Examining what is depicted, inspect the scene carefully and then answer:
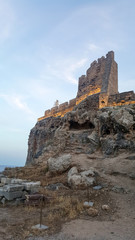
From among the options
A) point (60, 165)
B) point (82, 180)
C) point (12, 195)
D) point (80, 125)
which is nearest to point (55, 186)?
point (82, 180)

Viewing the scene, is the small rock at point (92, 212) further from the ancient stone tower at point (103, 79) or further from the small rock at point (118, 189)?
the ancient stone tower at point (103, 79)

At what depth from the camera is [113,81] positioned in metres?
20.5

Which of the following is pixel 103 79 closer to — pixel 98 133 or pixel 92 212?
pixel 98 133

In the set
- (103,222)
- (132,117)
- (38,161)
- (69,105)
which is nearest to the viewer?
(103,222)

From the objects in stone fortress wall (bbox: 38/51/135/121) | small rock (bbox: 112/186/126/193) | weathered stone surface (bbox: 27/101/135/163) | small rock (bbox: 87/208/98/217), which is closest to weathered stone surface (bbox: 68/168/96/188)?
small rock (bbox: 112/186/126/193)

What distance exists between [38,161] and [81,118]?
683 centimetres

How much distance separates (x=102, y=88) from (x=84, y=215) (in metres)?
16.6

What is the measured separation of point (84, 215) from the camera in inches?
204

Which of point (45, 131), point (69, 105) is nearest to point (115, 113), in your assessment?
point (69, 105)

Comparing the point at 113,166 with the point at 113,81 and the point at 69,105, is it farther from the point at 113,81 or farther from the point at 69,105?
the point at 69,105

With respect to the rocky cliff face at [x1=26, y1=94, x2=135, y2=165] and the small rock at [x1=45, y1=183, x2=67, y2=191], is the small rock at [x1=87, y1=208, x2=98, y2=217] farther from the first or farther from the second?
the rocky cliff face at [x1=26, y1=94, x2=135, y2=165]

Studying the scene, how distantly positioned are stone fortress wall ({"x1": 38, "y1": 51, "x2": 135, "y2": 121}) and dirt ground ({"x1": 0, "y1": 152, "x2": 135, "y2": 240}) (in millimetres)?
9187

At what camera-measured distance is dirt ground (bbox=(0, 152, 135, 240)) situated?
3.97m

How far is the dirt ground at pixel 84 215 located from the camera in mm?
3967
